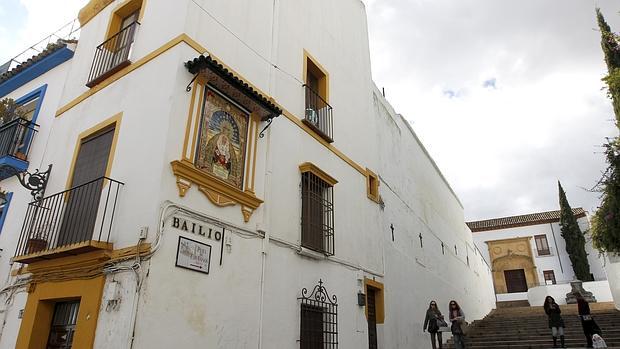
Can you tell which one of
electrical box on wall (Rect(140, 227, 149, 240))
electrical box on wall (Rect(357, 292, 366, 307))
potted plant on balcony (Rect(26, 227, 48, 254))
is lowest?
electrical box on wall (Rect(357, 292, 366, 307))

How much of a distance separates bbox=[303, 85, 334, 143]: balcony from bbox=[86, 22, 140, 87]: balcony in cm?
349

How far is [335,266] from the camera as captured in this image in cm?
825

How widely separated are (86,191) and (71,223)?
20.5 inches

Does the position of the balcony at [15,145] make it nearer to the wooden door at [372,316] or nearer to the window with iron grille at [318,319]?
the window with iron grille at [318,319]

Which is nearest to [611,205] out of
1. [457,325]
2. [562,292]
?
[457,325]

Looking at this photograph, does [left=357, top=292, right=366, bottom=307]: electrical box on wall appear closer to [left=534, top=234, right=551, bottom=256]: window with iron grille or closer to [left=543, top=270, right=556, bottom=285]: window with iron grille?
[left=543, top=270, right=556, bottom=285]: window with iron grille

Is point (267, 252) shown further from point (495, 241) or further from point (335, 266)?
point (495, 241)

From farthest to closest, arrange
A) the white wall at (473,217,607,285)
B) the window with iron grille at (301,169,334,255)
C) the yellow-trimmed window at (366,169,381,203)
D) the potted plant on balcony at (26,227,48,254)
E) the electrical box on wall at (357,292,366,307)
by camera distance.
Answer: the white wall at (473,217,607,285) < the yellow-trimmed window at (366,169,381,203) < the electrical box on wall at (357,292,366,307) < the window with iron grille at (301,169,334,255) < the potted plant on balcony at (26,227,48,254)

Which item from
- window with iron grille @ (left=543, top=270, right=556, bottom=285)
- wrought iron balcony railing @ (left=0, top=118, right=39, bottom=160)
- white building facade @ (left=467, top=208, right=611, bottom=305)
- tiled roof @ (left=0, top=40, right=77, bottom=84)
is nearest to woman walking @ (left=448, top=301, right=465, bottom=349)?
wrought iron balcony railing @ (left=0, top=118, right=39, bottom=160)

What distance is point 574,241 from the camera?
29.7 meters

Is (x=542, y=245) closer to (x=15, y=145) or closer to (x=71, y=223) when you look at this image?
(x=71, y=223)

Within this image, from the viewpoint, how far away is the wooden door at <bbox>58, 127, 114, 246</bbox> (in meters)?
6.04

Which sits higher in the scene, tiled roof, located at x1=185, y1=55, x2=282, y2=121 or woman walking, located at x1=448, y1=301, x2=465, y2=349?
tiled roof, located at x1=185, y1=55, x2=282, y2=121

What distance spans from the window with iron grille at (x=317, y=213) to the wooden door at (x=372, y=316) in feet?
6.50
